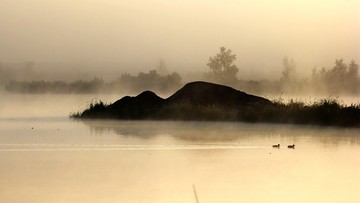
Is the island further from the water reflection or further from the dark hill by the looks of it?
the water reflection

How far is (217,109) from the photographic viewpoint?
869 inches

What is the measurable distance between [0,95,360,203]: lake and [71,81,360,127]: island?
2223mm

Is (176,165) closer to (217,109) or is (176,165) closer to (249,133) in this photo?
(249,133)

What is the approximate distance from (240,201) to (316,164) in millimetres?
3490

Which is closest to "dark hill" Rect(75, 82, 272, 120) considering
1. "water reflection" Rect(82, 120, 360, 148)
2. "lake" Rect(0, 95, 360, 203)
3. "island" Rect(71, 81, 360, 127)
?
"island" Rect(71, 81, 360, 127)

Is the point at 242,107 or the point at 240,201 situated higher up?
the point at 242,107

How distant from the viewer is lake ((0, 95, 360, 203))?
7875 mm

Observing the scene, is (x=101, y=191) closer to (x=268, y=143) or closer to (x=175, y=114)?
(x=268, y=143)

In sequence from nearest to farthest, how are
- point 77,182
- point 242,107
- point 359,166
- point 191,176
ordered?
point 77,182
point 191,176
point 359,166
point 242,107

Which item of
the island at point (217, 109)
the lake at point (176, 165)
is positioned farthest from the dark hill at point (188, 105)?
the lake at point (176, 165)

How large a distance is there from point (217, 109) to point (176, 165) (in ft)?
38.7

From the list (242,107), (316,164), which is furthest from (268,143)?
(242,107)

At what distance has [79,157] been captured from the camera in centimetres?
1145

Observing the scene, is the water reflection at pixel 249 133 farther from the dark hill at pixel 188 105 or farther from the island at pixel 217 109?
the dark hill at pixel 188 105
